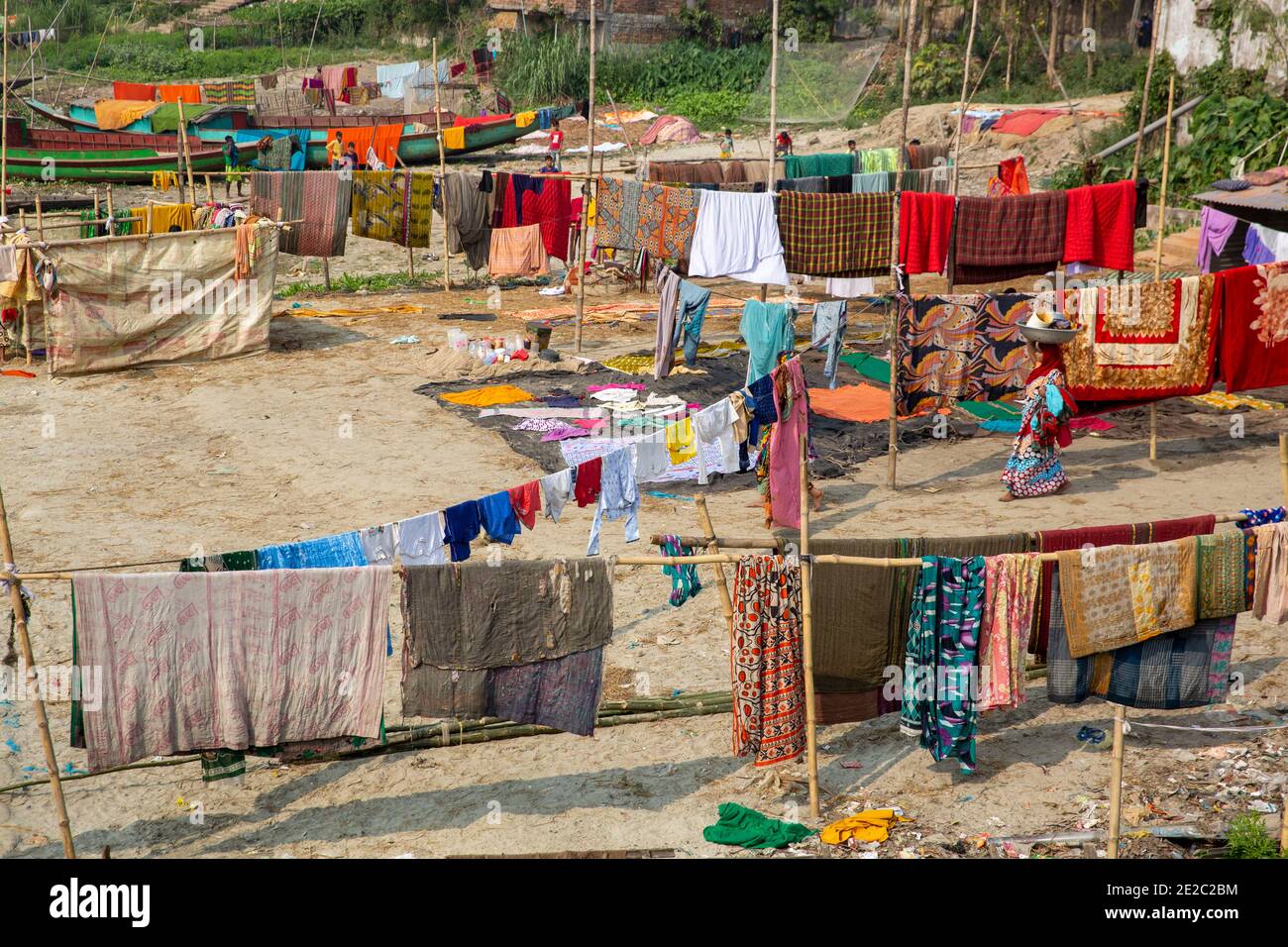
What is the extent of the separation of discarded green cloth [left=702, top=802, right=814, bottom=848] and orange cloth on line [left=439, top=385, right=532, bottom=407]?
8.29 m

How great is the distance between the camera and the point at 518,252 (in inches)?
750

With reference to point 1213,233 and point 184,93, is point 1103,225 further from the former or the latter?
point 184,93

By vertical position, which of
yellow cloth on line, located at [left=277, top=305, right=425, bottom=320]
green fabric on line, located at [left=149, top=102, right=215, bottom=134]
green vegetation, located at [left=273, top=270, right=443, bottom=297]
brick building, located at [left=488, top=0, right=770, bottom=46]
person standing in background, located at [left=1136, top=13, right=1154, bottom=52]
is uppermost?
brick building, located at [left=488, top=0, right=770, bottom=46]

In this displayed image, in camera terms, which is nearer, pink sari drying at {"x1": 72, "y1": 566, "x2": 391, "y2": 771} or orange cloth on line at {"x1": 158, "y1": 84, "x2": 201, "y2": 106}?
pink sari drying at {"x1": 72, "y1": 566, "x2": 391, "y2": 771}

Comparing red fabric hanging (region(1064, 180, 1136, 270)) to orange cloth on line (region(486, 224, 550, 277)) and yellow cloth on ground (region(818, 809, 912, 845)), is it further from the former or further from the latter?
yellow cloth on ground (region(818, 809, 912, 845))

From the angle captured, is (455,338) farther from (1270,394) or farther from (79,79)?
(79,79)

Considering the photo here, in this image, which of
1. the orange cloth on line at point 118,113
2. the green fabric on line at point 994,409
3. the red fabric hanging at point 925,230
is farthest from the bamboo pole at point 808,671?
the orange cloth on line at point 118,113

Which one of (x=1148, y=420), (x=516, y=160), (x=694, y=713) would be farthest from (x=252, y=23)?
(x=694, y=713)

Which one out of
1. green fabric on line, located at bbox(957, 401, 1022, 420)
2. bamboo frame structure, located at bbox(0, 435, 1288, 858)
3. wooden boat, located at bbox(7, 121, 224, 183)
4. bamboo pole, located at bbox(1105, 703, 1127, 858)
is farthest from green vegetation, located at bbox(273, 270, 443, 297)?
bamboo pole, located at bbox(1105, 703, 1127, 858)

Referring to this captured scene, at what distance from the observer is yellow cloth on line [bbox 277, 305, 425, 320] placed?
18984 mm

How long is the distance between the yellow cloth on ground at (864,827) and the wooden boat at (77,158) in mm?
26257

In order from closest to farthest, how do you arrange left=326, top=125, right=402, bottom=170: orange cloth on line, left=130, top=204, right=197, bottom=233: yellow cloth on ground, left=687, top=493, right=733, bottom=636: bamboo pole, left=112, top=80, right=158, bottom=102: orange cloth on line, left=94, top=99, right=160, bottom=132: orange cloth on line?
1. left=687, top=493, right=733, bottom=636: bamboo pole
2. left=130, top=204, right=197, bottom=233: yellow cloth on ground
3. left=326, top=125, right=402, bottom=170: orange cloth on line
4. left=94, top=99, right=160, bottom=132: orange cloth on line
5. left=112, top=80, right=158, bottom=102: orange cloth on line

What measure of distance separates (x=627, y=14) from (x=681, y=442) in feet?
120

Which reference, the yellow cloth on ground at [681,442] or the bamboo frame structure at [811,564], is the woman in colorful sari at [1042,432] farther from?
the bamboo frame structure at [811,564]
